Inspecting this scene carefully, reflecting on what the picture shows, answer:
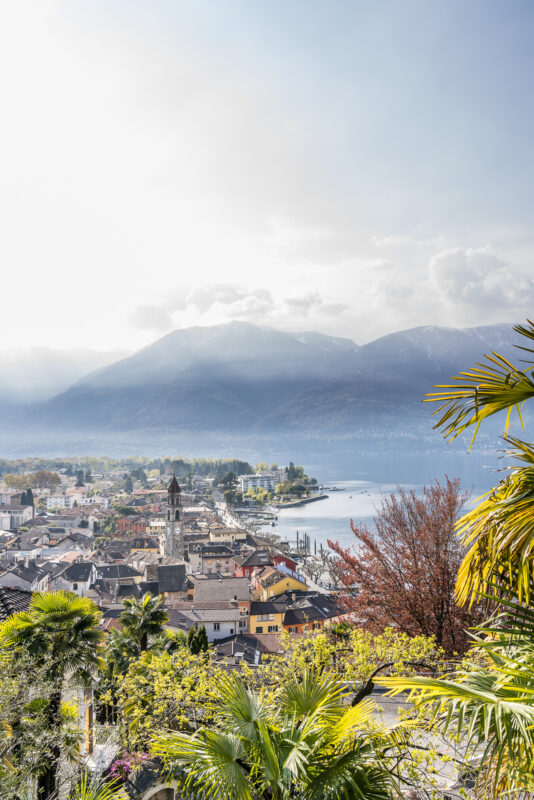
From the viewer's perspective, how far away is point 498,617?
2670mm

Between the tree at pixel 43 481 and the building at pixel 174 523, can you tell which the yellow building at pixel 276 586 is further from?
the tree at pixel 43 481

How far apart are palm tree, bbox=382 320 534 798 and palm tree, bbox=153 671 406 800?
1.76 ft

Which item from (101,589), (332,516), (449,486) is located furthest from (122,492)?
(449,486)

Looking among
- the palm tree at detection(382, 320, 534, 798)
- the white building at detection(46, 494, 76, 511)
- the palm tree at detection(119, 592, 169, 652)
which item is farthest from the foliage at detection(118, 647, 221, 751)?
the white building at detection(46, 494, 76, 511)

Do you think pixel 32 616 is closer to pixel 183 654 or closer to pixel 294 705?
pixel 183 654

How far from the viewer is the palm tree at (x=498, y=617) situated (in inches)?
81.4

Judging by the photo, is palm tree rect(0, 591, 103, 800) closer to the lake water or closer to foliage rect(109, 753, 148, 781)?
foliage rect(109, 753, 148, 781)

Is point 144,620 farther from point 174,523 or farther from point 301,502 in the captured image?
point 301,502

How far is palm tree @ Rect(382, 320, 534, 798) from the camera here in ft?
6.79

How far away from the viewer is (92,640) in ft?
23.4

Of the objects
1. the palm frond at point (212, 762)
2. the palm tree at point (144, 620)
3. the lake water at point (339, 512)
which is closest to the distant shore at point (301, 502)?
the lake water at point (339, 512)

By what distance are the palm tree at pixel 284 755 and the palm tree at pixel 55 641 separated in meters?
3.67

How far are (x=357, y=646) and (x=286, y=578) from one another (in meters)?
34.1

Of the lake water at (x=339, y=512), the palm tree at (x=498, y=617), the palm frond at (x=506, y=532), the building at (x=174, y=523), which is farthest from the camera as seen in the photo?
the lake water at (x=339, y=512)
